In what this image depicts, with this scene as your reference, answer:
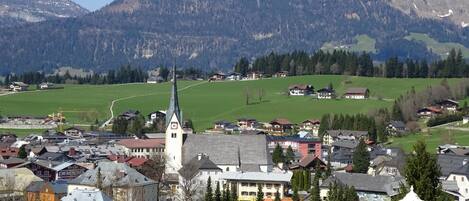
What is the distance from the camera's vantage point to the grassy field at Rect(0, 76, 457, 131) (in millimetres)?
115500

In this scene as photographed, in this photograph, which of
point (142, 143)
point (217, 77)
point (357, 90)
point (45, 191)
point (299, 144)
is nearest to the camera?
point (45, 191)

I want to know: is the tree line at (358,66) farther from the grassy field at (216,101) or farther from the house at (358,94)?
the house at (358,94)

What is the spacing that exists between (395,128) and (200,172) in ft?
139

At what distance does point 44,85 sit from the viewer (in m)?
154

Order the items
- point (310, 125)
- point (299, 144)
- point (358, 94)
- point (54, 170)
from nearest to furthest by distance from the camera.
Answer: point (54, 170), point (299, 144), point (310, 125), point (358, 94)

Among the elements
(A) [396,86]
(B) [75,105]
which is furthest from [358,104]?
(B) [75,105]

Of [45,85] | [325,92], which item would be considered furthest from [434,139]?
[45,85]

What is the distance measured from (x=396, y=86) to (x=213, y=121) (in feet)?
96.4

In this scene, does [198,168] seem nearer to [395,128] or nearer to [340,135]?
[340,135]

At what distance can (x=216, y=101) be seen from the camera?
129 m

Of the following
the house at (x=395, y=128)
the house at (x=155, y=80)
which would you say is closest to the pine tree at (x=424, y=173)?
the house at (x=395, y=128)

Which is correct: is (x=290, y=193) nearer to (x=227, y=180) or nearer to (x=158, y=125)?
(x=227, y=180)

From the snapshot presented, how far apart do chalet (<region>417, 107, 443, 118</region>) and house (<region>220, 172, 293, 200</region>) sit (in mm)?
53018

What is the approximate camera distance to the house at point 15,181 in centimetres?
5176
